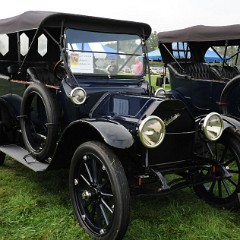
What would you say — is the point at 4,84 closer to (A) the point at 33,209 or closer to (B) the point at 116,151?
(A) the point at 33,209

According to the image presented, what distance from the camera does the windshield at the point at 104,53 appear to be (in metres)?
3.88

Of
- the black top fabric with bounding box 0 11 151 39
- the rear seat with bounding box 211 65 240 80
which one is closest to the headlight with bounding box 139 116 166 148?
the black top fabric with bounding box 0 11 151 39

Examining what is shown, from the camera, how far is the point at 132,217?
344cm

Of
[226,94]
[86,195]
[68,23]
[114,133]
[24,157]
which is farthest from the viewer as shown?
[226,94]

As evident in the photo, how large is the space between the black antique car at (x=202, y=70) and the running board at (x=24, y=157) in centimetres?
298

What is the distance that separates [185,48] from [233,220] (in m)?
4.70

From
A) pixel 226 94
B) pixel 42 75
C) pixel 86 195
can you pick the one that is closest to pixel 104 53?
pixel 42 75

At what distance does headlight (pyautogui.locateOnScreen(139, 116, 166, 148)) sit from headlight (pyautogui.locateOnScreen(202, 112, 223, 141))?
0.49 m

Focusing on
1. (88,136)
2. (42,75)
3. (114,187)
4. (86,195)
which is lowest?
(86,195)

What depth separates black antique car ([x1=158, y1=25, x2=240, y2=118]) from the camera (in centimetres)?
567

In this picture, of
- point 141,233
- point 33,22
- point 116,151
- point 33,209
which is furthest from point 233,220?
point 33,22

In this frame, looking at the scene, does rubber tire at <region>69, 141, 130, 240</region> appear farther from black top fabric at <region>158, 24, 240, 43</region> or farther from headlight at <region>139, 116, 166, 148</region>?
black top fabric at <region>158, 24, 240, 43</region>

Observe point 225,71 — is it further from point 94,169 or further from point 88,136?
point 94,169

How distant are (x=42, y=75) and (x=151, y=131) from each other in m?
2.16
